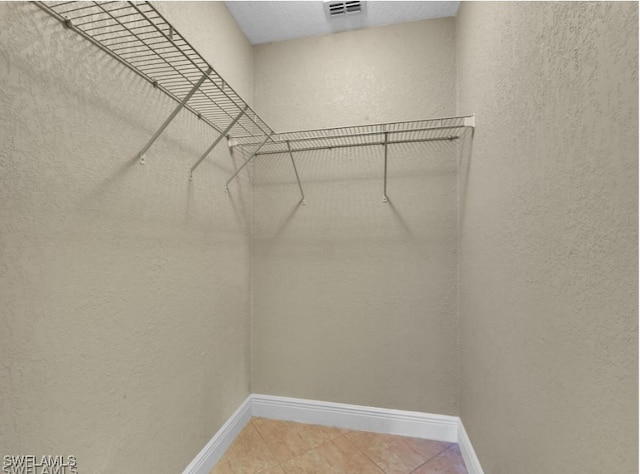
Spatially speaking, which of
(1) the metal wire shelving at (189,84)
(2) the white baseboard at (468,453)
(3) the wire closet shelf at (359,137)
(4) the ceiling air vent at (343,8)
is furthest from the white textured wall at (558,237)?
(4) the ceiling air vent at (343,8)

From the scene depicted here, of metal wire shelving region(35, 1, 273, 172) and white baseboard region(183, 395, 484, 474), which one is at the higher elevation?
metal wire shelving region(35, 1, 273, 172)

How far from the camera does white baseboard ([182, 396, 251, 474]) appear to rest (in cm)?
129

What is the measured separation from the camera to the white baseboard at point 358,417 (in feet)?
5.24

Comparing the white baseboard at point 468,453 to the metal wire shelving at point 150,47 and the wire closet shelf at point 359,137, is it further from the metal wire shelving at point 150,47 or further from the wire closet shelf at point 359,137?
the metal wire shelving at point 150,47

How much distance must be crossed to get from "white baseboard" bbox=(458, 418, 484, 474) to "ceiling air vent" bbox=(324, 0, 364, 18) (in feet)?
7.44

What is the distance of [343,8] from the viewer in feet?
5.12

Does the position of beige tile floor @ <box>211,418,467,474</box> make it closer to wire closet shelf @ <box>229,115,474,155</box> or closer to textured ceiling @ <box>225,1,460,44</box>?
wire closet shelf @ <box>229,115,474,155</box>

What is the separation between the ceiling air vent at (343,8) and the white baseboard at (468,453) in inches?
89.3

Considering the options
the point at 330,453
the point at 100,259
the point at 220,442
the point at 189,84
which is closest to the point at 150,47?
the point at 189,84

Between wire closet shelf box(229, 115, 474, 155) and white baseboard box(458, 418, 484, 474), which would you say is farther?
wire closet shelf box(229, 115, 474, 155)

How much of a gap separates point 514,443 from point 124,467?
125 centimetres

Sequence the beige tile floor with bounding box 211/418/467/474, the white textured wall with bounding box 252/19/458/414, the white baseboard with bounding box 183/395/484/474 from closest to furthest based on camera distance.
A: the beige tile floor with bounding box 211/418/467/474, the white baseboard with bounding box 183/395/484/474, the white textured wall with bounding box 252/19/458/414

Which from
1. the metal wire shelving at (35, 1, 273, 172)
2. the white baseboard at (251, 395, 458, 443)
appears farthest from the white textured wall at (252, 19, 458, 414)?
the metal wire shelving at (35, 1, 273, 172)

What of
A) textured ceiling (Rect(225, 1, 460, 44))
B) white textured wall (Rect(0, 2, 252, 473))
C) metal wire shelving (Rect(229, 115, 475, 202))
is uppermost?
textured ceiling (Rect(225, 1, 460, 44))
